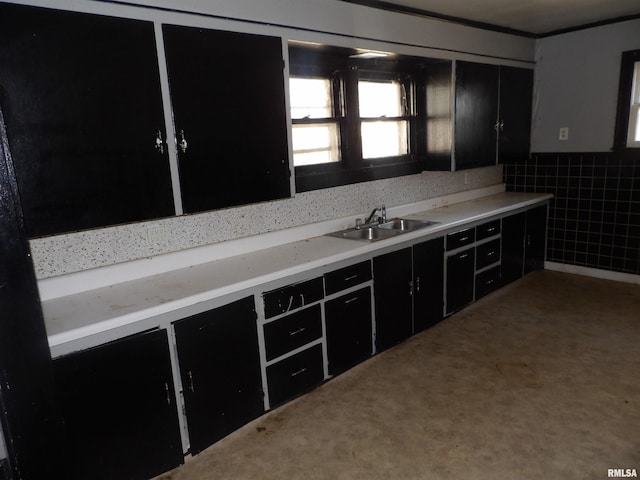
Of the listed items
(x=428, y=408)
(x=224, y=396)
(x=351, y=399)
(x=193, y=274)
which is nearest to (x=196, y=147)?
(x=193, y=274)

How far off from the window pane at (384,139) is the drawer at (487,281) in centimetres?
129

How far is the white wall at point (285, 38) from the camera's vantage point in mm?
2137

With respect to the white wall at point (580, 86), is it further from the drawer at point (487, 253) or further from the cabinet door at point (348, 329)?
the cabinet door at point (348, 329)

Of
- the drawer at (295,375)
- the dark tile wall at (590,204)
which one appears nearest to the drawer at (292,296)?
the drawer at (295,375)

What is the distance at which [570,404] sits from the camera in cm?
248

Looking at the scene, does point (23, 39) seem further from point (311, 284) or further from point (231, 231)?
point (311, 284)

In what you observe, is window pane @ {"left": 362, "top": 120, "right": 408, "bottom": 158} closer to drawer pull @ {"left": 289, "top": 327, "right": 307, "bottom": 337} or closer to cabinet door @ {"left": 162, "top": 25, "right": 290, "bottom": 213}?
cabinet door @ {"left": 162, "top": 25, "right": 290, "bottom": 213}

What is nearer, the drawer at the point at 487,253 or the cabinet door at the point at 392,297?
the cabinet door at the point at 392,297

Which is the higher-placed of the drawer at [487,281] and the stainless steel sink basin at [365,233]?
the stainless steel sink basin at [365,233]

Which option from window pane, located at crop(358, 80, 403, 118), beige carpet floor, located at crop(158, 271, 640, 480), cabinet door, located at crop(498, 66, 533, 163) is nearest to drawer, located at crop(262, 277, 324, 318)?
beige carpet floor, located at crop(158, 271, 640, 480)

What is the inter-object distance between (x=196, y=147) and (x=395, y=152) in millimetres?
2045

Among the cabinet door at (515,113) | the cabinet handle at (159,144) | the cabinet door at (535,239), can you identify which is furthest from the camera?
the cabinet door at (535,239)

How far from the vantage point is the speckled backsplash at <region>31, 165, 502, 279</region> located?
2.18 m

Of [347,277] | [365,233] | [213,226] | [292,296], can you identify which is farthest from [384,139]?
[292,296]
